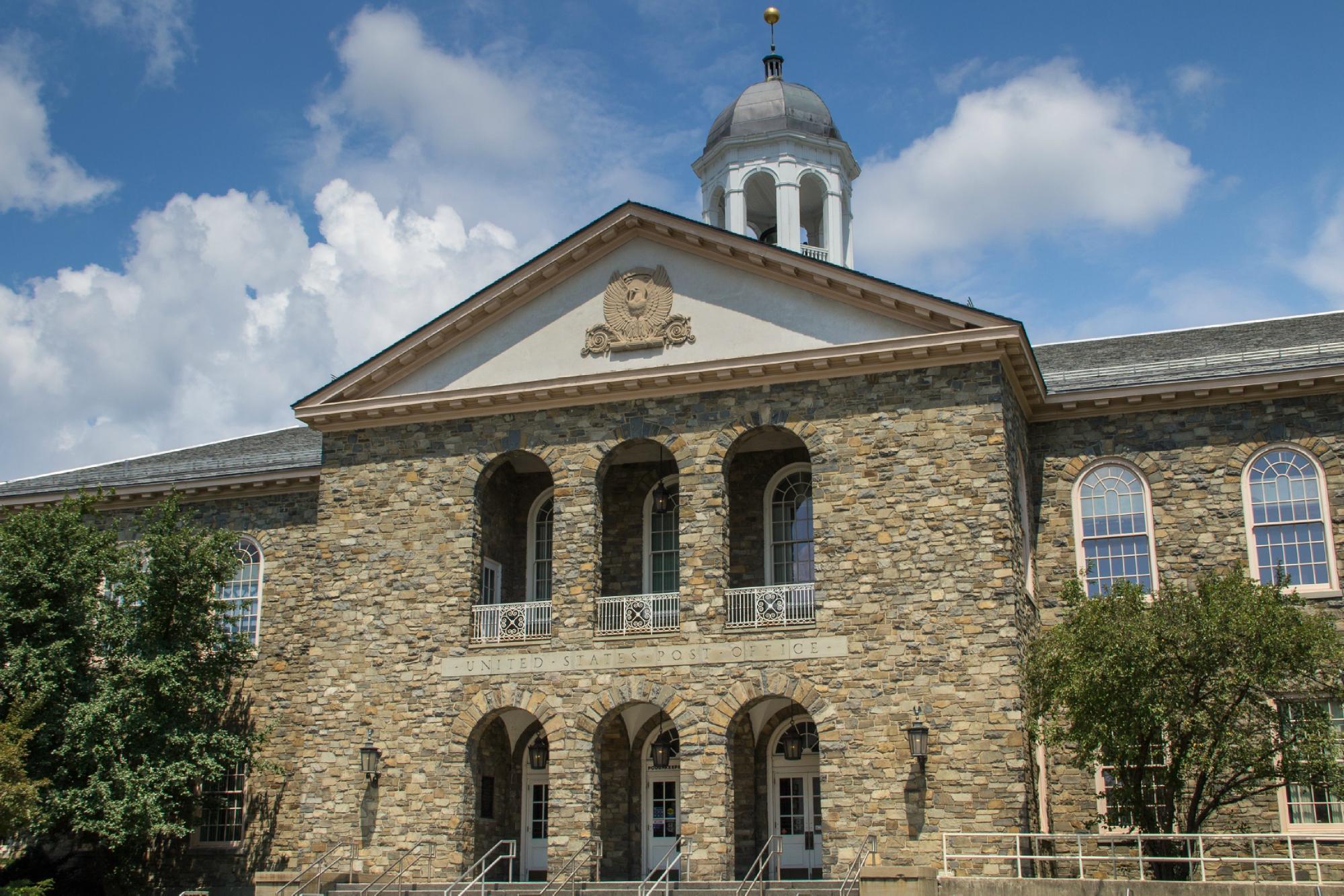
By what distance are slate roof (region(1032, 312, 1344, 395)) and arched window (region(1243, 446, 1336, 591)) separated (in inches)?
64.9

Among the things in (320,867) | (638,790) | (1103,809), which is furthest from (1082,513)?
(320,867)

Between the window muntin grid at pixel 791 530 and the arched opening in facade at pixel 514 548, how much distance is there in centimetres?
412

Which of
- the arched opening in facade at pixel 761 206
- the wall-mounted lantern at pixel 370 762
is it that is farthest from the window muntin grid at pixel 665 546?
the arched opening in facade at pixel 761 206

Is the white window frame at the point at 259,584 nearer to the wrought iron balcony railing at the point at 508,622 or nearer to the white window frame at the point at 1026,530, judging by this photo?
the wrought iron balcony railing at the point at 508,622

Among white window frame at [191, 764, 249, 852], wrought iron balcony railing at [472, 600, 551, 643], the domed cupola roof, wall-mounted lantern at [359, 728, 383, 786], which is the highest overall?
the domed cupola roof

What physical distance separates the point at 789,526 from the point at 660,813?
5.86 m

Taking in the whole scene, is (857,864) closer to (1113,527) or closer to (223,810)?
(1113,527)

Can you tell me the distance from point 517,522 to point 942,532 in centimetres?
902

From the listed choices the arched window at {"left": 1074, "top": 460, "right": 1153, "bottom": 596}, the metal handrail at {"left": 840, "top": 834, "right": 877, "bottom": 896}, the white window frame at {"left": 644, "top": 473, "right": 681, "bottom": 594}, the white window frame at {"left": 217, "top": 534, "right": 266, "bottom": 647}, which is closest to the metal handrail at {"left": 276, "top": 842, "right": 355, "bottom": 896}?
the white window frame at {"left": 217, "top": 534, "right": 266, "bottom": 647}

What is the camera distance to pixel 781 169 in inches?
1211

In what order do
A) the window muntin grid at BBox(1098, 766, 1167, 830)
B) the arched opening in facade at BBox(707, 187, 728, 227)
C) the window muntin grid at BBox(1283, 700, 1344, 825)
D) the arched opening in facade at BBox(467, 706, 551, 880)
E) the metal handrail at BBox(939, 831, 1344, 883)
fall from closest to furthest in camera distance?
the metal handrail at BBox(939, 831, 1344, 883)
the window muntin grid at BBox(1098, 766, 1167, 830)
the window muntin grid at BBox(1283, 700, 1344, 825)
the arched opening in facade at BBox(467, 706, 551, 880)
the arched opening in facade at BBox(707, 187, 728, 227)

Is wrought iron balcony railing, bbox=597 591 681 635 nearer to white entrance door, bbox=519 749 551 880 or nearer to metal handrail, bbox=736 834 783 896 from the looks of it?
white entrance door, bbox=519 749 551 880

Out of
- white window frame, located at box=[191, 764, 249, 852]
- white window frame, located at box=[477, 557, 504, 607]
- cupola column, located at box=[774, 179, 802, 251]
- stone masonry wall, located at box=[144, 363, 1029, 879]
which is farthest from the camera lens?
cupola column, located at box=[774, 179, 802, 251]

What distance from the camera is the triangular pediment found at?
23594 mm
